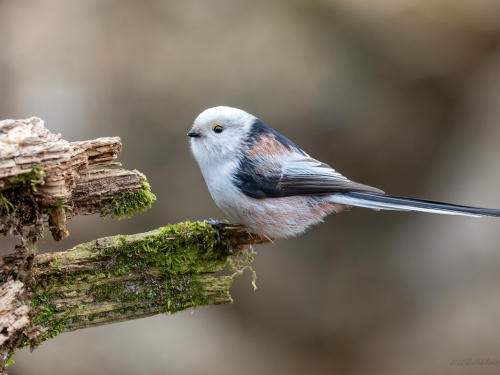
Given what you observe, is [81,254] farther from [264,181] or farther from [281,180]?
[281,180]

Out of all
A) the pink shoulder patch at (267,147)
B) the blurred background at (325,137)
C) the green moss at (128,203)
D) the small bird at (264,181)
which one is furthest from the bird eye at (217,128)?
the blurred background at (325,137)

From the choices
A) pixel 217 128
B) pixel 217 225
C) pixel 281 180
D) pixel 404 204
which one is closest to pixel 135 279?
pixel 217 225

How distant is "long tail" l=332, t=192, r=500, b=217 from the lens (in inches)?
125

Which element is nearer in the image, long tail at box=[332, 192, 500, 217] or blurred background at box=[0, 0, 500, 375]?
long tail at box=[332, 192, 500, 217]

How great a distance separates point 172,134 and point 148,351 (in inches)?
119

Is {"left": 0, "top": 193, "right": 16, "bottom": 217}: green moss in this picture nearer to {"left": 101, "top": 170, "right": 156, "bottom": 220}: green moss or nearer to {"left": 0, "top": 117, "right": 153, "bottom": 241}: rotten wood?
{"left": 0, "top": 117, "right": 153, "bottom": 241}: rotten wood

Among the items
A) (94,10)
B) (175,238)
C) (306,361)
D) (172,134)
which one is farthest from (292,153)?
(94,10)

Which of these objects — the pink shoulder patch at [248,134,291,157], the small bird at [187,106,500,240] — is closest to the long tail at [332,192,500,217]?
the small bird at [187,106,500,240]

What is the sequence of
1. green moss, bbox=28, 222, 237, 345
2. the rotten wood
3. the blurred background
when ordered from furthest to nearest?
the blurred background, green moss, bbox=28, 222, 237, 345, the rotten wood

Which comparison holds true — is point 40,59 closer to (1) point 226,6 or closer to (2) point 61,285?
(1) point 226,6

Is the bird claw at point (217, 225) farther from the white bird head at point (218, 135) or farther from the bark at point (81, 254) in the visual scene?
the white bird head at point (218, 135)

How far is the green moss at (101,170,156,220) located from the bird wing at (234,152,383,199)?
3.03 ft

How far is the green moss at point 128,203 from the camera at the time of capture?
3.11 m

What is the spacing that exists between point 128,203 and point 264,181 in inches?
48.0
